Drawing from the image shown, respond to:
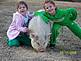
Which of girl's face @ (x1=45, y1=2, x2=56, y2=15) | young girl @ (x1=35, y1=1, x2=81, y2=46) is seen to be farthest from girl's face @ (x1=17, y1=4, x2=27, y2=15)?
girl's face @ (x1=45, y1=2, x2=56, y2=15)

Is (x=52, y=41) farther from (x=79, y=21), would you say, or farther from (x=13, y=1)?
(x=13, y=1)

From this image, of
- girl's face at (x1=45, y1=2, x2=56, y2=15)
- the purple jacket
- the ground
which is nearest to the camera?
the ground

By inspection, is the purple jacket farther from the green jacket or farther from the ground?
the green jacket

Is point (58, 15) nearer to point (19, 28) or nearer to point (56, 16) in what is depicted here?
point (56, 16)

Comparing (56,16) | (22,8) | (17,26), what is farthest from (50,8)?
(17,26)

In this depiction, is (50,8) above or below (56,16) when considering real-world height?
above

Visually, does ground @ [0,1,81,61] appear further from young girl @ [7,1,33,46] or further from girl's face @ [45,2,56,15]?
girl's face @ [45,2,56,15]

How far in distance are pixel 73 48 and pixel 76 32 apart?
11.9 inches

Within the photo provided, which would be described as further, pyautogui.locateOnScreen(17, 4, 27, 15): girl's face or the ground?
pyautogui.locateOnScreen(17, 4, 27, 15): girl's face

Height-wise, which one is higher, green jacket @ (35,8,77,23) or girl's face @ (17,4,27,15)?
girl's face @ (17,4,27,15)

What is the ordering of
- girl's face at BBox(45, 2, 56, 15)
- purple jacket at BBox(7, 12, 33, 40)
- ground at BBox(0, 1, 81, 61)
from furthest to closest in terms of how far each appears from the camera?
purple jacket at BBox(7, 12, 33, 40) < girl's face at BBox(45, 2, 56, 15) < ground at BBox(0, 1, 81, 61)

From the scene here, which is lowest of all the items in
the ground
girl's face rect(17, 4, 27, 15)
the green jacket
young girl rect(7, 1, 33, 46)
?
the ground

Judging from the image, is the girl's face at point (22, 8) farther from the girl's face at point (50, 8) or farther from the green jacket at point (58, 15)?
the girl's face at point (50, 8)

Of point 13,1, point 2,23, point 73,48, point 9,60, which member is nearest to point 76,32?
point 73,48
